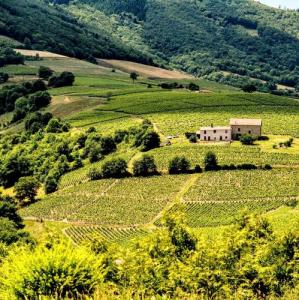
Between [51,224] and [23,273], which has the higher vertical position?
[23,273]

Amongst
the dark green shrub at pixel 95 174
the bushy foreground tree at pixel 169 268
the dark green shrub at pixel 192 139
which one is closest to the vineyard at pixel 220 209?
the dark green shrub at pixel 95 174

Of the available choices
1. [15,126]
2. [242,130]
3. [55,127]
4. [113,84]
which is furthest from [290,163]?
[113,84]

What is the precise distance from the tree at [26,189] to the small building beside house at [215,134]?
109 ft

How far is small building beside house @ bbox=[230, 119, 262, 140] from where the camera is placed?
379 feet

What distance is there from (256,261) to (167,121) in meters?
92.1

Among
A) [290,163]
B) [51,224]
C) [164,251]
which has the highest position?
[164,251]

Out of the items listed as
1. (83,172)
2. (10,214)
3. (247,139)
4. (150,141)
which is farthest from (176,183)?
(10,214)

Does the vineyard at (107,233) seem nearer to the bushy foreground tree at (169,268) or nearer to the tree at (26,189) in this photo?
the tree at (26,189)

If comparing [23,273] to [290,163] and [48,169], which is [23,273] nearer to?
[290,163]

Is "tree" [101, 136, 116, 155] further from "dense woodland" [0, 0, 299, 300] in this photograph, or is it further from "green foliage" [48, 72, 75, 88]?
"green foliage" [48, 72, 75, 88]

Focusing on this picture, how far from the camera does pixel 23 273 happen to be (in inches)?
1059

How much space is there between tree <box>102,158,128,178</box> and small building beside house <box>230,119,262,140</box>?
83.6ft

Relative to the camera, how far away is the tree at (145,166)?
329ft

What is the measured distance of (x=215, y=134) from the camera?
378 feet
